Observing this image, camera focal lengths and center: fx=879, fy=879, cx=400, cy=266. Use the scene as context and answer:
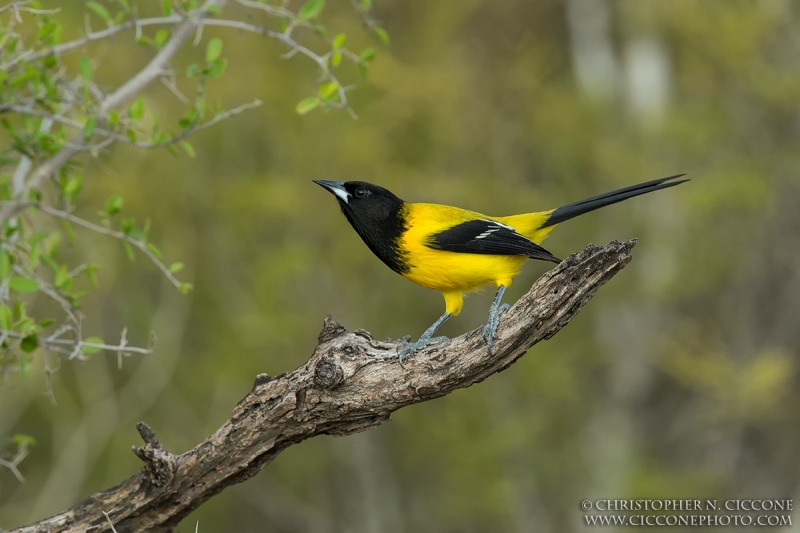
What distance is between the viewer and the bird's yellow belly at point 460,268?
4852 millimetres

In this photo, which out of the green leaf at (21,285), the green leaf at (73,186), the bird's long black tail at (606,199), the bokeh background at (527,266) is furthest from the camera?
the bokeh background at (527,266)

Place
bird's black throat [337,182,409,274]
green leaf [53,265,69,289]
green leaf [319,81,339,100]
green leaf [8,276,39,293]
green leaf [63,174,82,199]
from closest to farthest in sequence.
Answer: green leaf [8,276,39,293]
green leaf [53,265,69,289]
green leaf [63,174,82,199]
green leaf [319,81,339,100]
bird's black throat [337,182,409,274]

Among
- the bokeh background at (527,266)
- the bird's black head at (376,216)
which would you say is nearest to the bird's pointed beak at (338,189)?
the bird's black head at (376,216)

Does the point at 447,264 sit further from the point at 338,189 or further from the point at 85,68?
the point at 85,68

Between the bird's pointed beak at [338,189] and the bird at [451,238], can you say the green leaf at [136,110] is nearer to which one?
the bird's pointed beak at [338,189]

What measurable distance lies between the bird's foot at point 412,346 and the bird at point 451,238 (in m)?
0.03

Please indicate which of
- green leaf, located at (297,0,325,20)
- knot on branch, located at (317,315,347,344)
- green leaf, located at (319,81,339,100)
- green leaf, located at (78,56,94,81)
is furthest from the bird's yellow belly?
green leaf, located at (78,56,94,81)

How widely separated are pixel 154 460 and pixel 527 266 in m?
6.59

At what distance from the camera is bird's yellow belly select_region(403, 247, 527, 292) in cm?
485

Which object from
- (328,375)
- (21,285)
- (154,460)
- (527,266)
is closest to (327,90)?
(328,375)

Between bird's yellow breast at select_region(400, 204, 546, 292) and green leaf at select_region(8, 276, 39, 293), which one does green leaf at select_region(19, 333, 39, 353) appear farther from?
bird's yellow breast at select_region(400, 204, 546, 292)

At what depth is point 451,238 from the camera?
491 cm

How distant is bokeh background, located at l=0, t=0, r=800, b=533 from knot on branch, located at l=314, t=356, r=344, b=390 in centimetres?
549

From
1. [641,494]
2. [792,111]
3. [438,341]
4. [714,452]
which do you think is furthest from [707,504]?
[438,341]
